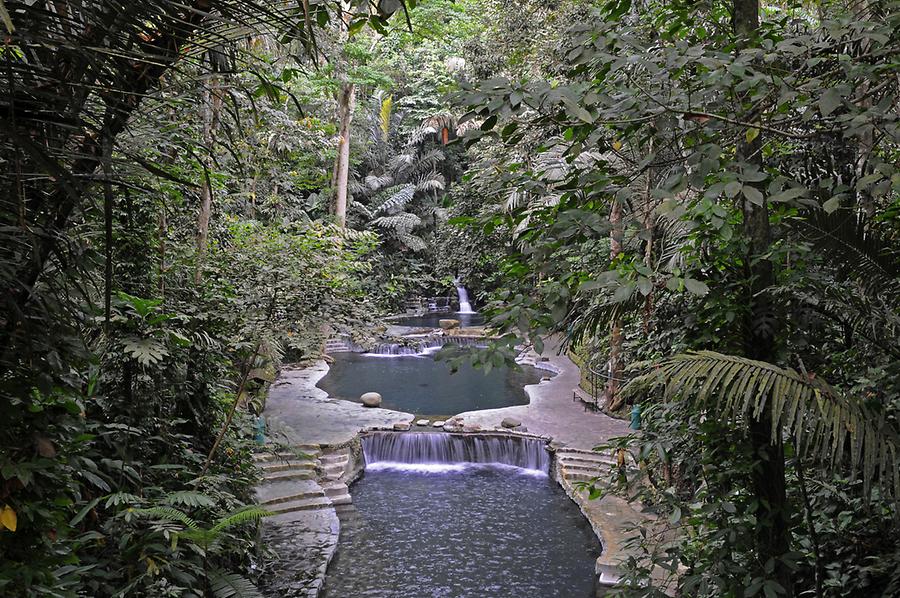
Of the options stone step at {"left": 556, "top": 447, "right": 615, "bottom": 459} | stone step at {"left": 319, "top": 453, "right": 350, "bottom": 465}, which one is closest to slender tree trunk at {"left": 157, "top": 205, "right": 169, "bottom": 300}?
stone step at {"left": 319, "top": 453, "right": 350, "bottom": 465}

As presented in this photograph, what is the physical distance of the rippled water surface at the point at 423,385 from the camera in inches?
522

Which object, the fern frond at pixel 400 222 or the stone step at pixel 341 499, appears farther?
the fern frond at pixel 400 222

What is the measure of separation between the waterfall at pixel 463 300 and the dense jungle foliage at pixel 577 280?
19623 millimetres

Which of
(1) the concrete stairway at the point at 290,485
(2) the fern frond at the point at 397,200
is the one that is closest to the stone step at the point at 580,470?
(1) the concrete stairway at the point at 290,485

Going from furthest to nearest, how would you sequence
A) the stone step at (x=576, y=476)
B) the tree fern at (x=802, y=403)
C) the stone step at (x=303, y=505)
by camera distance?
the stone step at (x=576, y=476), the stone step at (x=303, y=505), the tree fern at (x=802, y=403)

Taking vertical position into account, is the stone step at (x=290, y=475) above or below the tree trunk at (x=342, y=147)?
below

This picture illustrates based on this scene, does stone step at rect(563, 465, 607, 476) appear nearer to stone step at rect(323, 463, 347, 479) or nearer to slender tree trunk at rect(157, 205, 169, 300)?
stone step at rect(323, 463, 347, 479)

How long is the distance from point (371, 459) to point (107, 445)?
6.41 meters

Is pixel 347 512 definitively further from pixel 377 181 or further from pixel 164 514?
pixel 377 181

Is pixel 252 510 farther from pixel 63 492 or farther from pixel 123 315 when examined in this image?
pixel 63 492

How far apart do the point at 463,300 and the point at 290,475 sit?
17.4 meters

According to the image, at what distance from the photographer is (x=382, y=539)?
7.70 meters

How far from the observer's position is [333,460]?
368 inches

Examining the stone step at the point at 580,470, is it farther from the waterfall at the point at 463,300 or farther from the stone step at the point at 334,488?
the waterfall at the point at 463,300
